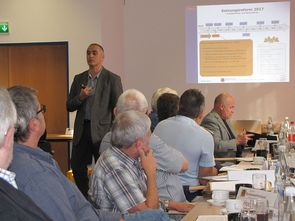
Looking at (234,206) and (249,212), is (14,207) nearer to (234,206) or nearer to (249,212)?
(249,212)

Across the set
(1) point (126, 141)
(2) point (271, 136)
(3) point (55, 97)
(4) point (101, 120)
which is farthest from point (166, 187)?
(3) point (55, 97)

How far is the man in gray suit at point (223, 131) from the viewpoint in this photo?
5680 mm

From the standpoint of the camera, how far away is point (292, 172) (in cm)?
369

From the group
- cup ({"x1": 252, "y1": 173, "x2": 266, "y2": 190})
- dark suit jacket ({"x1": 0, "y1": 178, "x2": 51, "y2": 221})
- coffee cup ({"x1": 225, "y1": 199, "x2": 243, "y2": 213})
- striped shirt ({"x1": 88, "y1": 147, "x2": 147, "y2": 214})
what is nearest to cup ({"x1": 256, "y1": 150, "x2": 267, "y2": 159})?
cup ({"x1": 252, "y1": 173, "x2": 266, "y2": 190})

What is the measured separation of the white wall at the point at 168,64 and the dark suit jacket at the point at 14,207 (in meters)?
7.32

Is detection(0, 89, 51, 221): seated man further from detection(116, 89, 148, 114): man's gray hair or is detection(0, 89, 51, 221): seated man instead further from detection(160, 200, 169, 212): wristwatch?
detection(116, 89, 148, 114): man's gray hair

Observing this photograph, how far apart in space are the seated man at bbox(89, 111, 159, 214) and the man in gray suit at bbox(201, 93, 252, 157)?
271 cm

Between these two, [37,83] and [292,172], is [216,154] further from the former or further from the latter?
[37,83]

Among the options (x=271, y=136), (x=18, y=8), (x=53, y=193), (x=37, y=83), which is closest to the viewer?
(x=53, y=193)

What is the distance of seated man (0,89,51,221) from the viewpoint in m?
1.36

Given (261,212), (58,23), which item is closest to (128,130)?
(261,212)

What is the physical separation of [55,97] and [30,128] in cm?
545

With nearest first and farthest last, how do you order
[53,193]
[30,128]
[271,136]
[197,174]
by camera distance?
[53,193]
[30,128]
[197,174]
[271,136]

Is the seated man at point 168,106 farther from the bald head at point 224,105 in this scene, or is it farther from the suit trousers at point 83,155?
the bald head at point 224,105
